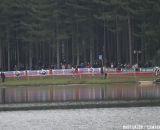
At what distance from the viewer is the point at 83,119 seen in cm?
2994

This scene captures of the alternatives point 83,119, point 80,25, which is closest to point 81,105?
point 83,119

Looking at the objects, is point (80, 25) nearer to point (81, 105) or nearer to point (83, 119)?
point (81, 105)

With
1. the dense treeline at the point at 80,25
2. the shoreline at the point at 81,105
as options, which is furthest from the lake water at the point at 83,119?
the dense treeline at the point at 80,25

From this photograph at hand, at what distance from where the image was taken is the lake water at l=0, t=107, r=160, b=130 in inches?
1056

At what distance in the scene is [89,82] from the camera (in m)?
62.4

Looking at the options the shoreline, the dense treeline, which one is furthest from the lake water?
the dense treeline

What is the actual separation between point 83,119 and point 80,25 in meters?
60.8

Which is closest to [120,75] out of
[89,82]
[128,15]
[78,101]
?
[89,82]

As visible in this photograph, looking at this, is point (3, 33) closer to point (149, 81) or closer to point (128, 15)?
point (128, 15)

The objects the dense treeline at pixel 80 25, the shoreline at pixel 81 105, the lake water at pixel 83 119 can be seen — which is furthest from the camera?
the dense treeline at pixel 80 25

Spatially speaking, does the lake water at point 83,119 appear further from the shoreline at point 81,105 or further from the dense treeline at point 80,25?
the dense treeline at point 80,25

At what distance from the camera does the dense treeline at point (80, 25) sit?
270 feet

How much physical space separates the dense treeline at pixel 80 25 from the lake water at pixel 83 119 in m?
46.7

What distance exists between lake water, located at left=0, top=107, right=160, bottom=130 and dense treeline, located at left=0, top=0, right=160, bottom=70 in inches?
1837
